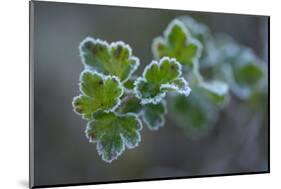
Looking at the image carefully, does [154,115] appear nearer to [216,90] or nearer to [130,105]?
[130,105]

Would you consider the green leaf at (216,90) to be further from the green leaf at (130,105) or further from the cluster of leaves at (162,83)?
the green leaf at (130,105)

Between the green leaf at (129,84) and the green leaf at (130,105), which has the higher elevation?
the green leaf at (129,84)

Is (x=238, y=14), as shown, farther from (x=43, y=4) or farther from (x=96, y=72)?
(x=43, y=4)

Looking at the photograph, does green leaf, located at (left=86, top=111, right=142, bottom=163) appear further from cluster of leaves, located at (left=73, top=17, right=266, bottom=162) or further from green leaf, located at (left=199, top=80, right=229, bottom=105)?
green leaf, located at (left=199, top=80, right=229, bottom=105)

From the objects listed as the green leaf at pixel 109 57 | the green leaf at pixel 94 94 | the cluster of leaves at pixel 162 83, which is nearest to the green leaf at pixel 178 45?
the cluster of leaves at pixel 162 83

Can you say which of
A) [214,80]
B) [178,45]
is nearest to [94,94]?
[178,45]

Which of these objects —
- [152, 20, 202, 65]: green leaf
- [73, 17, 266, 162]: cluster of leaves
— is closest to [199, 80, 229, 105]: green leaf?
[73, 17, 266, 162]: cluster of leaves

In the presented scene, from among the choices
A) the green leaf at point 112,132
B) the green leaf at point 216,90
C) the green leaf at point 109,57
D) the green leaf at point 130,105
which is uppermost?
the green leaf at point 109,57

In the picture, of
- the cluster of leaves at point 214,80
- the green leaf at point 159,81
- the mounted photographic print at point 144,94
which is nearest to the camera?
the mounted photographic print at point 144,94
